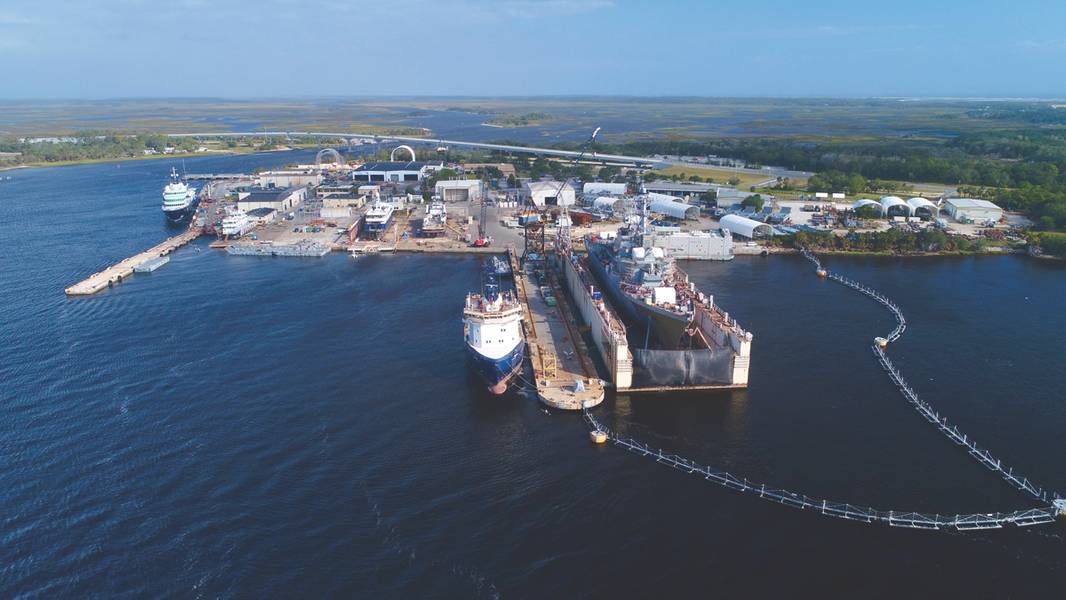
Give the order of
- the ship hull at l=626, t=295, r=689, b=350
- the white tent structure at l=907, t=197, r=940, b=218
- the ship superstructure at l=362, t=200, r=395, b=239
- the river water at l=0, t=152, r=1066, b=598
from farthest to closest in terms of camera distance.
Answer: the white tent structure at l=907, t=197, r=940, b=218
the ship superstructure at l=362, t=200, r=395, b=239
the ship hull at l=626, t=295, r=689, b=350
the river water at l=0, t=152, r=1066, b=598

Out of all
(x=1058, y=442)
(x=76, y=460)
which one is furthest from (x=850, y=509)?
(x=76, y=460)

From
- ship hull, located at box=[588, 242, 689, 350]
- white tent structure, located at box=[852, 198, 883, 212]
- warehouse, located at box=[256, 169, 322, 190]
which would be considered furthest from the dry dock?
warehouse, located at box=[256, 169, 322, 190]

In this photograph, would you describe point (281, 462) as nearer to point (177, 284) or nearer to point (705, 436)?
point (705, 436)

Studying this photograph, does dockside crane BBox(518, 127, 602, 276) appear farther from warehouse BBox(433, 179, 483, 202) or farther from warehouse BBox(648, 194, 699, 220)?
warehouse BBox(648, 194, 699, 220)

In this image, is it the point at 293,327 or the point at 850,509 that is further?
the point at 293,327

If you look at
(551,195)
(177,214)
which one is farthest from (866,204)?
(177,214)

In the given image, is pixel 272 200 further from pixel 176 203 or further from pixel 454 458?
pixel 454 458
